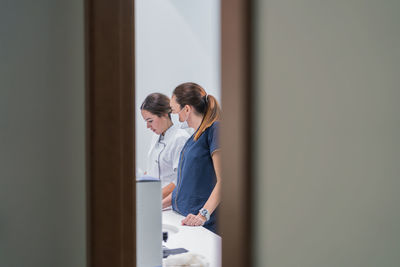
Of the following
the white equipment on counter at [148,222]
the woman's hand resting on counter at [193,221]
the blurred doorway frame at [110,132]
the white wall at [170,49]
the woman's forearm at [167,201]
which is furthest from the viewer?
the white wall at [170,49]

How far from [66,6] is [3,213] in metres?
0.62

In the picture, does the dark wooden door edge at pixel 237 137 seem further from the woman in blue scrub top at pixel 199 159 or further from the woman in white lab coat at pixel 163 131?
the woman in white lab coat at pixel 163 131

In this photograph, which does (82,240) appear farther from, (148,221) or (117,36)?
(117,36)

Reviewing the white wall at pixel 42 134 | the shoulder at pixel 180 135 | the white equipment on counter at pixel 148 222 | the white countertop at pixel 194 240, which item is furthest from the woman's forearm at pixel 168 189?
the white wall at pixel 42 134

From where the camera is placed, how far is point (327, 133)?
37 cm

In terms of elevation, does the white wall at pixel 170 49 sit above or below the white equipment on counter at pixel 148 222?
above

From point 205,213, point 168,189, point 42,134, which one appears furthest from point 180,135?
point 42,134

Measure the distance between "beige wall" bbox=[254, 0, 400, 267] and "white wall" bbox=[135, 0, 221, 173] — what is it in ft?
10.2

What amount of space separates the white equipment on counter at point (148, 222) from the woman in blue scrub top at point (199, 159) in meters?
0.63

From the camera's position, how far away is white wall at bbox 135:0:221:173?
3539mm

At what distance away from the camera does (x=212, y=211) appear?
5.68 ft

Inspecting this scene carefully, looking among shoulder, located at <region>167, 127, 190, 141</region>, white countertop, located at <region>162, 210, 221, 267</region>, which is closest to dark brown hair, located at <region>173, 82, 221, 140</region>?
shoulder, located at <region>167, 127, 190, 141</region>

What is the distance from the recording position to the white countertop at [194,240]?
1.26m

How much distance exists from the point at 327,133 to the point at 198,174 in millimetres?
1530
